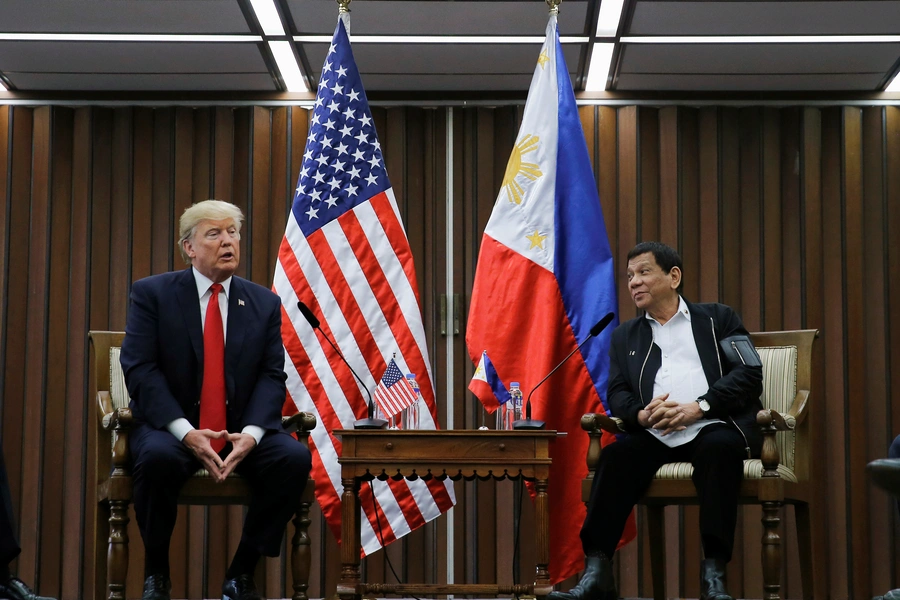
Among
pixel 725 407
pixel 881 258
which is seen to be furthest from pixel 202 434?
pixel 881 258

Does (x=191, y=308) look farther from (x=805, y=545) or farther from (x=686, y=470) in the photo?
(x=805, y=545)

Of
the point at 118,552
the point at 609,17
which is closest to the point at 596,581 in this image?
the point at 118,552

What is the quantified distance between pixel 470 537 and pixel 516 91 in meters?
2.48

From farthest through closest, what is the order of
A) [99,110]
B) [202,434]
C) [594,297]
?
[99,110] → [594,297] → [202,434]

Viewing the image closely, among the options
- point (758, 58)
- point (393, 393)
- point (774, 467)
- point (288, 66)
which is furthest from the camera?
point (288, 66)

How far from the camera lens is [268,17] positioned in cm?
483

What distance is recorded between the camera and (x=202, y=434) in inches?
144

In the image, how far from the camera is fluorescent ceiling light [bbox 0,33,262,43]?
4.99m

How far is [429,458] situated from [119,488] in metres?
1.12

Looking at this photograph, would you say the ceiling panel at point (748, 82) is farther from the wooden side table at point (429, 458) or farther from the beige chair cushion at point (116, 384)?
the beige chair cushion at point (116, 384)

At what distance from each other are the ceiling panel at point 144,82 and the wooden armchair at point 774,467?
2876 mm

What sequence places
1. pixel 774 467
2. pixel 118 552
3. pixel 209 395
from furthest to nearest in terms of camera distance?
1. pixel 209 395
2. pixel 774 467
3. pixel 118 552

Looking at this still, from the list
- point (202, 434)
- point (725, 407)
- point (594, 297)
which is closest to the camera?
point (202, 434)

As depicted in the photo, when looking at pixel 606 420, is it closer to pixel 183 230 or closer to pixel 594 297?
pixel 594 297
